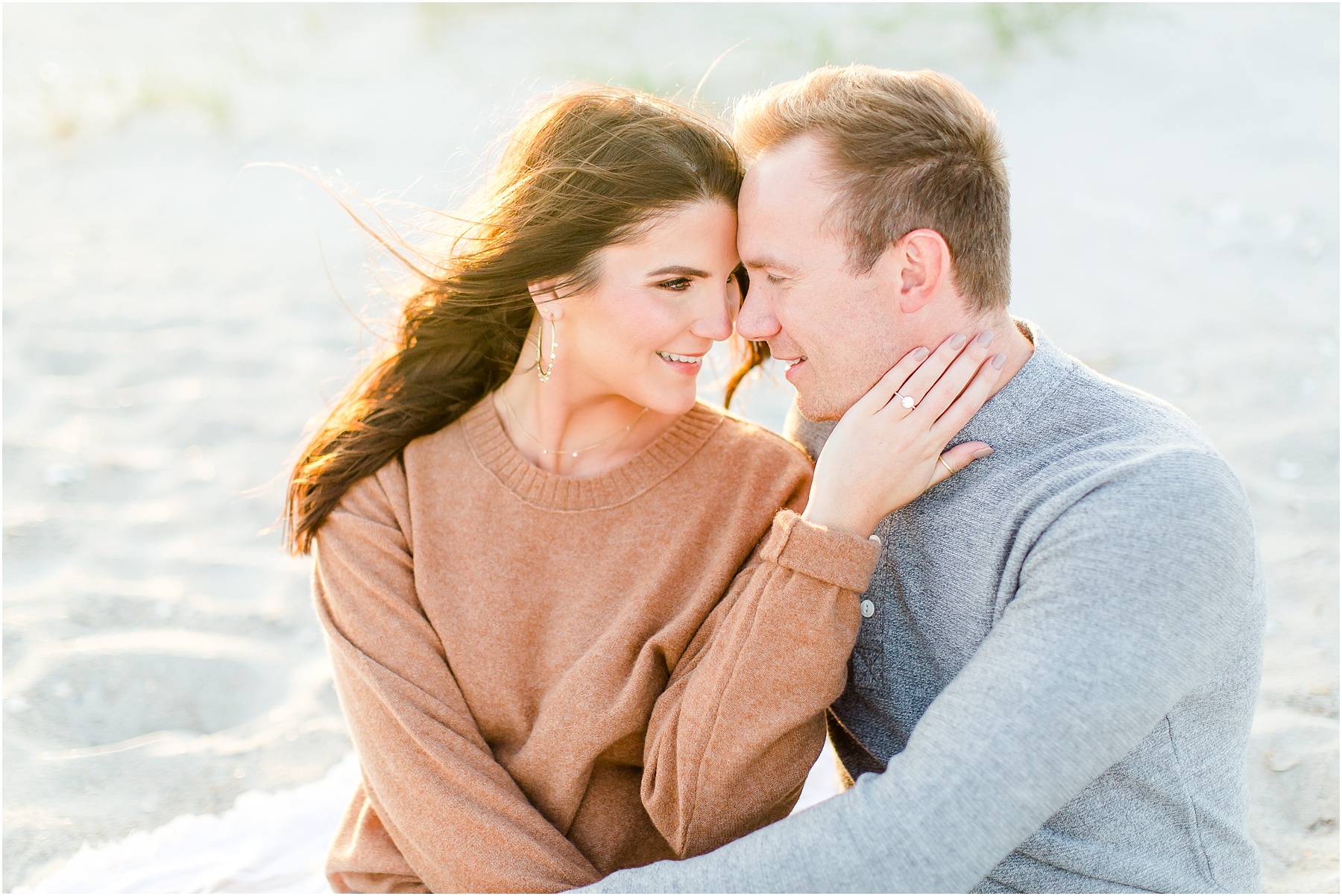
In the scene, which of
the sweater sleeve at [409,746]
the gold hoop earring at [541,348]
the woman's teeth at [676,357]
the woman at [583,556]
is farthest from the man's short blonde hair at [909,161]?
the sweater sleeve at [409,746]

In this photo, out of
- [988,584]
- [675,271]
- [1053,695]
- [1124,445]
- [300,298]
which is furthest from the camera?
[300,298]

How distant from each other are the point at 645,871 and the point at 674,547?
0.73 m

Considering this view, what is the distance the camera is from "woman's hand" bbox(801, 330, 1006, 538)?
2.02 meters

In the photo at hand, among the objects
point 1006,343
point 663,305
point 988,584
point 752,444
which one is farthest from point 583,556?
point 1006,343

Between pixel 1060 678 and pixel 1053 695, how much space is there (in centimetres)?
3

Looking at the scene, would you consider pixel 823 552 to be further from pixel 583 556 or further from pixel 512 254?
pixel 512 254

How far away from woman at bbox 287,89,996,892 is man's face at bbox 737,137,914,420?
11cm

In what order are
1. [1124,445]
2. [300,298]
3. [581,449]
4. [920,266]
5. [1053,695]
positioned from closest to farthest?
1. [1053,695]
2. [1124,445]
3. [920,266]
4. [581,449]
5. [300,298]

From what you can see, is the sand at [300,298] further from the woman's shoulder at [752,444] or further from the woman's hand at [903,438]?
the woman's hand at [903,438]

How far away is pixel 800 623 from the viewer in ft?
6.54

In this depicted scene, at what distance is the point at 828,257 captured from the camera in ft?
7.10

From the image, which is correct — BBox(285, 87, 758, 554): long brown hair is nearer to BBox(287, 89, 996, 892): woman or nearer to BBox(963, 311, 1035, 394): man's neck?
BBox(287, 89, 996, 892): woman

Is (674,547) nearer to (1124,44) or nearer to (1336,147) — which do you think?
(1336,147)

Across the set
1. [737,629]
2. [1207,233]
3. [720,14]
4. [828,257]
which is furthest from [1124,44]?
[737,629]
